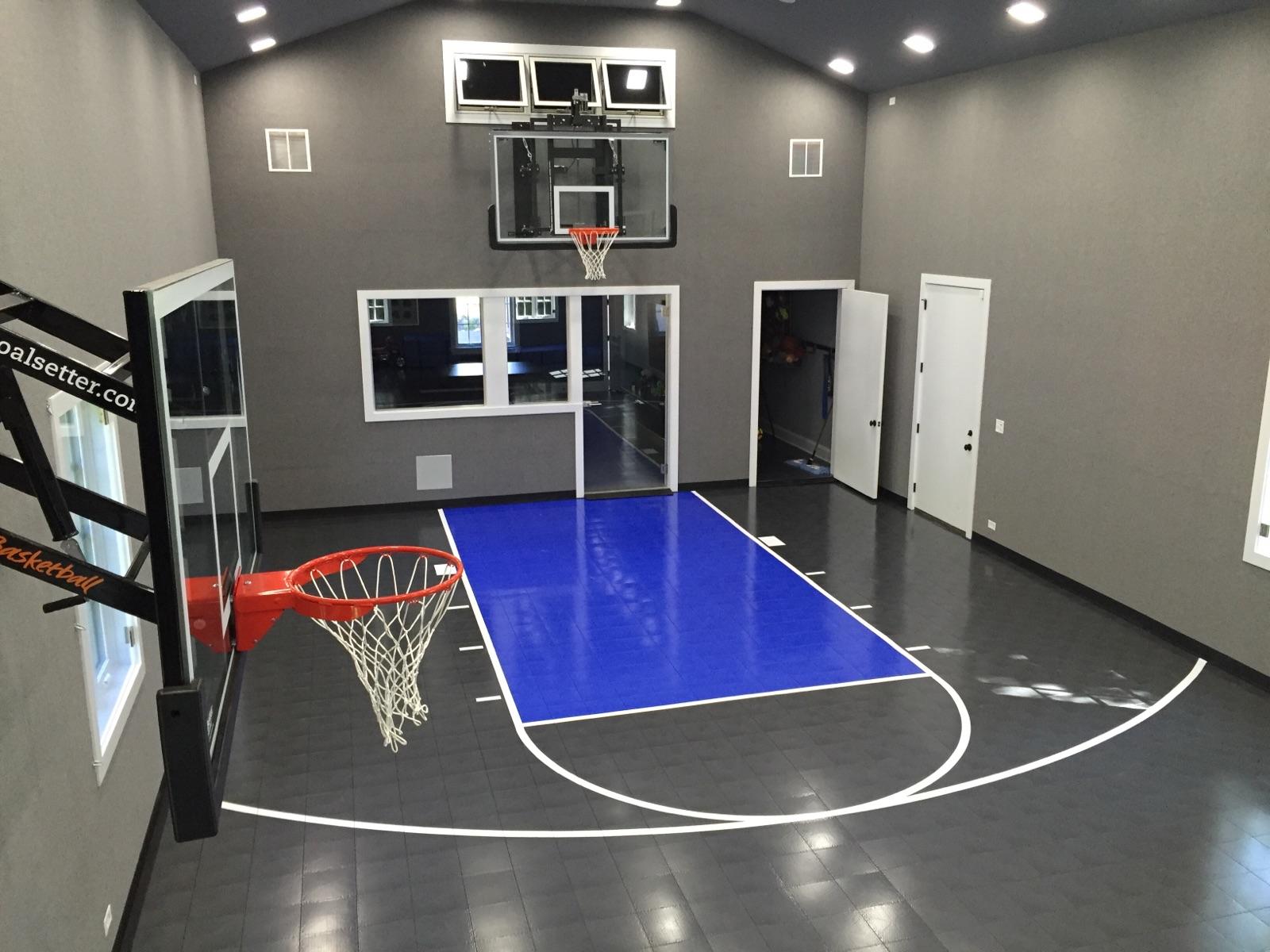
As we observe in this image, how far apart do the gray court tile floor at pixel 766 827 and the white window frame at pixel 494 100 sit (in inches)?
223

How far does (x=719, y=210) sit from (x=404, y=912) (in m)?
8.51

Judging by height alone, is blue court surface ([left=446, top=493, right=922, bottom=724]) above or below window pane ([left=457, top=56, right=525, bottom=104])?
below

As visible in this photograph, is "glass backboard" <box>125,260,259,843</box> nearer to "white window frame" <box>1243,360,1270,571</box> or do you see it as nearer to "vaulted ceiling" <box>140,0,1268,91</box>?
"vaulted ceiling" <box>140,0,1268,91</box>

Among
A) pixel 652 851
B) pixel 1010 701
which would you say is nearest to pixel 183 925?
pixel 652 851

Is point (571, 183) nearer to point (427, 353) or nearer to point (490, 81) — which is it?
point (490, 81)

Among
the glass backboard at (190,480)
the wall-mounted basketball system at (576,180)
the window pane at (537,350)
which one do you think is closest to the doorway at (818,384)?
the wall-mounted basketball system at (576,180)

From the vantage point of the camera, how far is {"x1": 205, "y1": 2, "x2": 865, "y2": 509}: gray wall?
393 inches

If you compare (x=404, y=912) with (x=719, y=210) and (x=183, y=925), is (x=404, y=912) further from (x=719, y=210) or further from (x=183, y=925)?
(x=719, y=210)

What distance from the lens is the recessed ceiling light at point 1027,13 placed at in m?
7.69

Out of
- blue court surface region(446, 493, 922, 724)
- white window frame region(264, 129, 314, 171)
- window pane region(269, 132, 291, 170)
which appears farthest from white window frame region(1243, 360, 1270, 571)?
window pane region(269, 132, 291, 170)

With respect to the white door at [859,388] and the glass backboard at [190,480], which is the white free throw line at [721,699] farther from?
the white door at [859,388]

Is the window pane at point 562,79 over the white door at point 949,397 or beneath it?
over

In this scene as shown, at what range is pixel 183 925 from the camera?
4.52 metres

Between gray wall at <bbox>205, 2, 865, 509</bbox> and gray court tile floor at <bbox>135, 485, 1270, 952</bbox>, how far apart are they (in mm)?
3579
